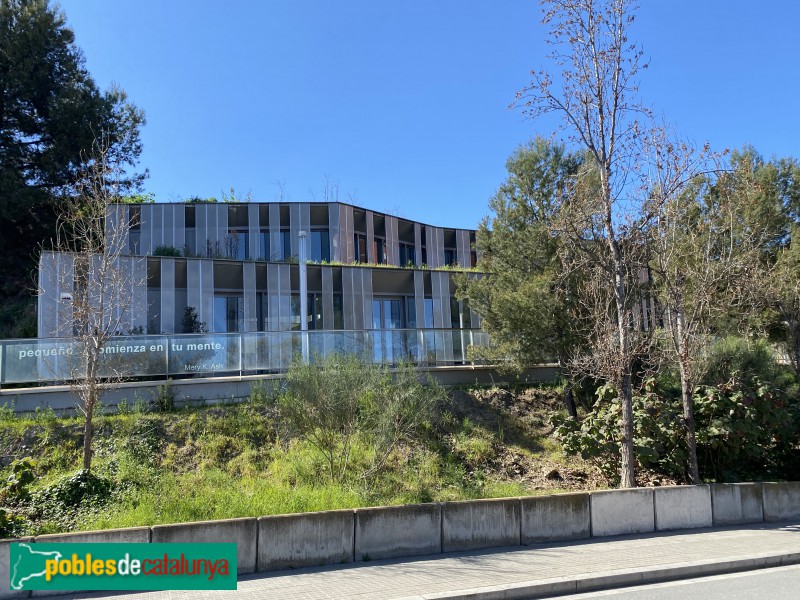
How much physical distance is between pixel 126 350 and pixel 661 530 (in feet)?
38.3

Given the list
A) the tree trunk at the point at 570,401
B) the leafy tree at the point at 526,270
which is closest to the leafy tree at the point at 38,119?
the leafy tree at the point at 526,270

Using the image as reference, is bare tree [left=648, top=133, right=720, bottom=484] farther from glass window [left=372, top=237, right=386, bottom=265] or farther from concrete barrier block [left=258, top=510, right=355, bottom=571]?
glass window [left=372, top=237, right=386, bottom=265]

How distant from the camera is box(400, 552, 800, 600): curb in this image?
645 centimetres

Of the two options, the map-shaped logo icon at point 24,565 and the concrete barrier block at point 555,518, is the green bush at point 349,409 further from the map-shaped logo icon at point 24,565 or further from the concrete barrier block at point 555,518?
the map-shaped logo icon at point 24,565

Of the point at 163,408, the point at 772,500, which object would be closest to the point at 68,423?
the point at 163,408

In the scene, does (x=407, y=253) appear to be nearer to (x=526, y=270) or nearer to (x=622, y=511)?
(x=526, y=270)

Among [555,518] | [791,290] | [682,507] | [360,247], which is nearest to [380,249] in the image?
[360,247]

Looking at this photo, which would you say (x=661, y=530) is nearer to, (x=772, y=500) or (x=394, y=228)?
(x=772, y=500)

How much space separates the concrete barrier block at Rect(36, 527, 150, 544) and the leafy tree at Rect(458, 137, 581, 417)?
33.2 feet

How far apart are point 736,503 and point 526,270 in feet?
24.0

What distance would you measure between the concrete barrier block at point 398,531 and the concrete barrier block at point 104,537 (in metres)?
2.69

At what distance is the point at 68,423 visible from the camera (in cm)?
1170

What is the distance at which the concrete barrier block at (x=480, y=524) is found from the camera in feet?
27.5

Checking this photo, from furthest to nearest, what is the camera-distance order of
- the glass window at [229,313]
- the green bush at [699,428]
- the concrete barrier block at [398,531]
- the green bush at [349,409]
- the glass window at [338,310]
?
the glass window at [338,310]
the glass window at [229,313]
the green bush at [699,428]
the green bush at [349,409]
the concrete barrier block at [398,531]
